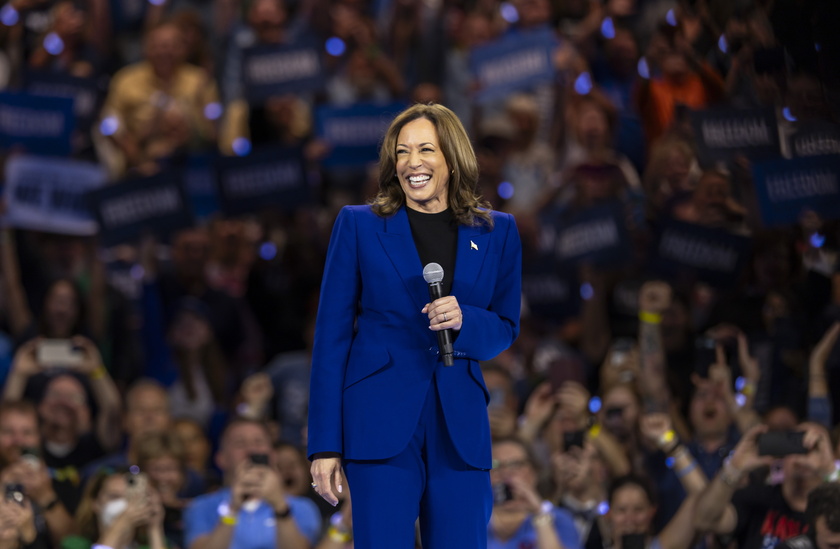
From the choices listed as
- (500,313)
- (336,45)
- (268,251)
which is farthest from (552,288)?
(500,313)

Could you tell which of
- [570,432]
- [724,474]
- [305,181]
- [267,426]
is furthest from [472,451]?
[305,181]

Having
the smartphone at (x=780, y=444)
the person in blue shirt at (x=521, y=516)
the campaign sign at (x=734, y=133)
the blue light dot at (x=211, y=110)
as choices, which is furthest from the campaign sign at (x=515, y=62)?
the smartphone at (x=780, y=444)

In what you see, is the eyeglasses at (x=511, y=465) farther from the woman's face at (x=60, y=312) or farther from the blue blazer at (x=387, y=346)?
the woman's face at (x=60, y=312)

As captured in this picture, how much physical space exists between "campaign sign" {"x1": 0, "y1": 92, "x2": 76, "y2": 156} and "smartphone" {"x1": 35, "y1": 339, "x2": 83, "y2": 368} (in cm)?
129

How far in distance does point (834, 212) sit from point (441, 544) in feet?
10.4

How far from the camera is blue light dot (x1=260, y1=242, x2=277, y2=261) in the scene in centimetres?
812

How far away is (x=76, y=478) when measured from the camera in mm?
6172

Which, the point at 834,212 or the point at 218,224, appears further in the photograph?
the point at 218,224

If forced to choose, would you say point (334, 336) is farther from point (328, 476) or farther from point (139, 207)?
point (139, 207)

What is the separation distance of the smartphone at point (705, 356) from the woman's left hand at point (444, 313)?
330 centimetres

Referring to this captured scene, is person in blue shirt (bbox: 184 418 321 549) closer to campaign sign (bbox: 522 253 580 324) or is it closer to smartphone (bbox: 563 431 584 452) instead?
smartphone (bbox: 563 431 584 452)

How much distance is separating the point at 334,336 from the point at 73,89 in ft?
18.2

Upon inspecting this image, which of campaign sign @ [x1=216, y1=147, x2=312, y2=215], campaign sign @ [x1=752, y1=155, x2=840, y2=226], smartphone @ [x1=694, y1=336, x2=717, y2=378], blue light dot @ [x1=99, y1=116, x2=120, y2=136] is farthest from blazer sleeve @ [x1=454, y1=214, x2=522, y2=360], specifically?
blue light dot @ [x1=99, y1=116, x2=120, y2=136]

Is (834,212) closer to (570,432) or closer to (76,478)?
(570,432)
